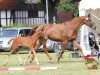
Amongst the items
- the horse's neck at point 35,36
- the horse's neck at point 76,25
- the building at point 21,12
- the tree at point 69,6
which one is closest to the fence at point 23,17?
the building at point 21,12

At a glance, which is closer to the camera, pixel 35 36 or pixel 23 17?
pixel 35 36

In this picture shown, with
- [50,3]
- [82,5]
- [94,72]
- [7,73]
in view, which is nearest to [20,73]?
[7,73]

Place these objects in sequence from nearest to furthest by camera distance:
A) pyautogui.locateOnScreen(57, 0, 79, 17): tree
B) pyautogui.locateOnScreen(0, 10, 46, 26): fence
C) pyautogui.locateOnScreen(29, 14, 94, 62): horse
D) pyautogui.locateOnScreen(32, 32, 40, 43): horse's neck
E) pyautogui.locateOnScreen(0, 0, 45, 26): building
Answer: pyautogui.locateOnScreen(32, 32, 40, 43): horse's neck → pyautogui.locateOnScreen(29, 14, 94, 62): horse → pyautogui.locateOnScreen(57, 0, 79, 17): tree → pyautogui.locateOnScreen(0, 10, 46, 26): fence → pyautogui.locateOnScreen(0, 0, 45, 26): building

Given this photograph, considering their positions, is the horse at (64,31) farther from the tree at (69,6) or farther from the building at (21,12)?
the building at (21,12)

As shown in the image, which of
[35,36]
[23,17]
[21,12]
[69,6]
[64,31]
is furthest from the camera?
[23,17]

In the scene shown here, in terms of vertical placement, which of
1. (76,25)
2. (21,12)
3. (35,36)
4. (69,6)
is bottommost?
(35,36)

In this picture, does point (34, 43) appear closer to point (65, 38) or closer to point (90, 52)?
point (65, 38)

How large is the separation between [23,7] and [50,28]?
1800 inches

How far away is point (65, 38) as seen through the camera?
84.1ft

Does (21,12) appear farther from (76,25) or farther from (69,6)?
(76,25)

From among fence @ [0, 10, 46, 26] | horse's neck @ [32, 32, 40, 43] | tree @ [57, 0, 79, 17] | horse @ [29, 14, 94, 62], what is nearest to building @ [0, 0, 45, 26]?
fence @ [0, 10, 46, 26]

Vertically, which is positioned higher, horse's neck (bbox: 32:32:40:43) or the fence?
the fence

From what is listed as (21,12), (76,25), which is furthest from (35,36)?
(21,12)

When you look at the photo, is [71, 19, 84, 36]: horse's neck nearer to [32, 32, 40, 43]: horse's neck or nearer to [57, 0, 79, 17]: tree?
[32, 32, 40, 43]: horse's neck
